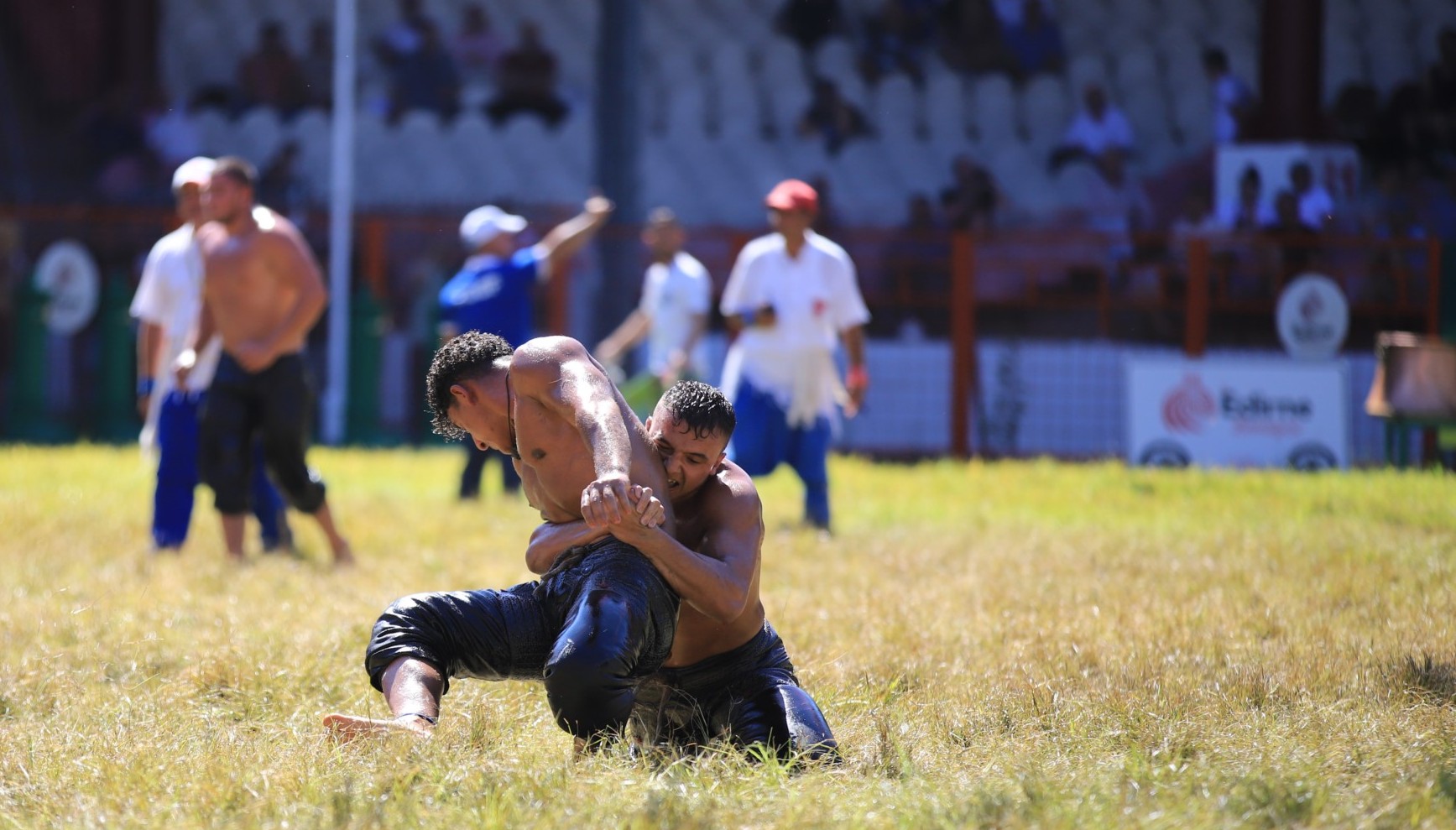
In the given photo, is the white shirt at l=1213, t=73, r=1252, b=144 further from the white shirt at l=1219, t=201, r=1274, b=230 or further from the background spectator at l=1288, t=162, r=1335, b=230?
the background spectator at l=1288, t=162, r=1335, b=230

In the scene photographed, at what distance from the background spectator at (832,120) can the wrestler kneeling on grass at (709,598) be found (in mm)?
13284

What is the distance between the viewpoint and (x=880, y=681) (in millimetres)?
4910

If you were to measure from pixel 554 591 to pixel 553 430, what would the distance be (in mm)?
386

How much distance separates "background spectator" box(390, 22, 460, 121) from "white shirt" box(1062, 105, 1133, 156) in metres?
6.24

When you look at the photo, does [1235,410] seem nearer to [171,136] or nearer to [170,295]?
[170,295]

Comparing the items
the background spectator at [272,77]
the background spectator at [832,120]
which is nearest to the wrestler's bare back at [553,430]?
the background spectator at [832,120]

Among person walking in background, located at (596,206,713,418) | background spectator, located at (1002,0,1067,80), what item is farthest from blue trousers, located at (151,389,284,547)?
background spectator, located at (1002,0,1067,80)

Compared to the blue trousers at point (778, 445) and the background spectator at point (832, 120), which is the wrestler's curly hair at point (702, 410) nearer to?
the blue trousers at point (778, 445)

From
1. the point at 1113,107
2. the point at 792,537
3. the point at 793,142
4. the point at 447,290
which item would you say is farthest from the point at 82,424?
the point at 1113,107

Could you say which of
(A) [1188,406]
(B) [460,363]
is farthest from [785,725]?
(A) [1188,406]

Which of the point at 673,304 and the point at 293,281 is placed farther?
the point at 673,304

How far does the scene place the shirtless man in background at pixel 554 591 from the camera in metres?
3.79

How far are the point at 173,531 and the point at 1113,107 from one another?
11530 millimetres

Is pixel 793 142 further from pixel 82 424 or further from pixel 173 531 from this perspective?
pixel 173 531
